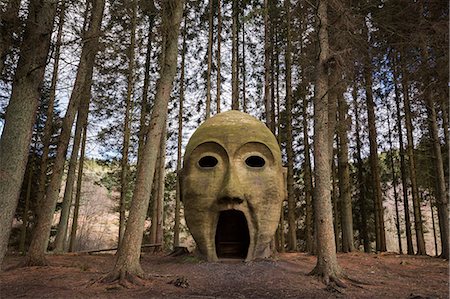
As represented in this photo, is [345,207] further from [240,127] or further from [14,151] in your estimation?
[14,151]

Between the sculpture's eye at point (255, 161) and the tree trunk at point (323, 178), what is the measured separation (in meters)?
2.49

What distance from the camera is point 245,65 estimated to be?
19688 millimetres

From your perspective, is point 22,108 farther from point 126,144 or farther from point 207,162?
point 126,144

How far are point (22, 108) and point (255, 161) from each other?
23.7 ft

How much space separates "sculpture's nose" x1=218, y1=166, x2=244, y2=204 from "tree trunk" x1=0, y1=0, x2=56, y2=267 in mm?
5628

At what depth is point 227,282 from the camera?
772cm

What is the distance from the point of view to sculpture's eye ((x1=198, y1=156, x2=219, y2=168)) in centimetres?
1086

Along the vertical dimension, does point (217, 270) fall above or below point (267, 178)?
below

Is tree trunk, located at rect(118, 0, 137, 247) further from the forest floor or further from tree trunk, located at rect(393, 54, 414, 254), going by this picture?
tree trunk, located at rect(393, 54, 414, 254)

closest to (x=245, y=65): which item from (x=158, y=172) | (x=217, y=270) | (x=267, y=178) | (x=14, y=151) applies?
(x=158, y=172)

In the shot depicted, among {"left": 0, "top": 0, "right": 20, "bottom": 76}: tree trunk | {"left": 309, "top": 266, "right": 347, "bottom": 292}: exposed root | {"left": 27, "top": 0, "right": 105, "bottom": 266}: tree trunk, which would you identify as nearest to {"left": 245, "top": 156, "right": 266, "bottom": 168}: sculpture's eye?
{"left": 309, "top": 266, "right": 347, "bottom": 292}: exposed root

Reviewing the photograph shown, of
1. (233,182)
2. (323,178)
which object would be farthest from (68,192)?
(323,178)

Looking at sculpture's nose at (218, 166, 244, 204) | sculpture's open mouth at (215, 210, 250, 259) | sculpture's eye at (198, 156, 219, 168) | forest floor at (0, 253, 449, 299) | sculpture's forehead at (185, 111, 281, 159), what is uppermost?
sculpture's forehead at (185, 111, 281, 159)

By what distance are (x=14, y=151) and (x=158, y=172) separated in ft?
34.6
